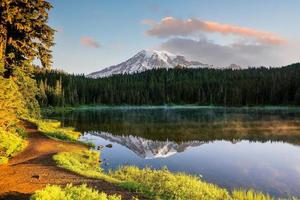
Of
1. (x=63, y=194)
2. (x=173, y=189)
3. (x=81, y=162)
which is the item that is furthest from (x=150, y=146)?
(x=63, y=194)

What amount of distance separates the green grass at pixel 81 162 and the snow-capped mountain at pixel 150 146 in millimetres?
8894

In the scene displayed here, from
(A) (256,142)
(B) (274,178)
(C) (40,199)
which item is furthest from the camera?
(A) (256,142)

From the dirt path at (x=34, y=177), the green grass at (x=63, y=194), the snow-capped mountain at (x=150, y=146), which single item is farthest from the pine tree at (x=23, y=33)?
the green grass at (x=63, y=194)

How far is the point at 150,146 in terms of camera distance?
156 ft

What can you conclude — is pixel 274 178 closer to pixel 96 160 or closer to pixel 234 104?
pixel 96 160

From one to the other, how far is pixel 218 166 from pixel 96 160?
37.0 ft

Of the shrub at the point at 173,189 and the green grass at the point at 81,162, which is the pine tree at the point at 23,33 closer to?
the green grass at the point at 81,162

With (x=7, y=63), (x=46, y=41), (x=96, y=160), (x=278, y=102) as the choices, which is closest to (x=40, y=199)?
(x=96, y=160)

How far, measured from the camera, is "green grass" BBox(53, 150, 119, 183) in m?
23.2

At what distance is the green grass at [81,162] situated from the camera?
23.2 m

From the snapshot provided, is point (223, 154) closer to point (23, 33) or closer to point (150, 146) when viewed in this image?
point (150, 146)

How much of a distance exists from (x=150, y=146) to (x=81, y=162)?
18483 millimetres

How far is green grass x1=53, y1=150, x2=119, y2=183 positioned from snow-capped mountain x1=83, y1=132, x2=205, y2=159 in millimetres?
8894

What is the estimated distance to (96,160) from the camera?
3322 cm
